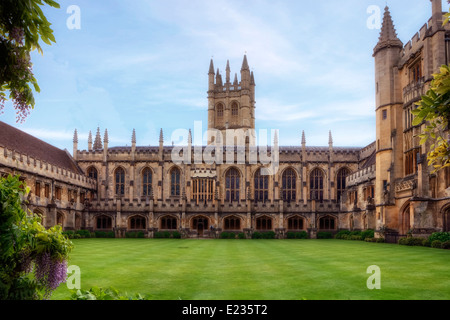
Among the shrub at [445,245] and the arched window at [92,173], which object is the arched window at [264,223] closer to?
the arched window at [92,173]

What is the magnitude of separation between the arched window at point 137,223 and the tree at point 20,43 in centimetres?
3866

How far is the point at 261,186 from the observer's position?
1875 inches

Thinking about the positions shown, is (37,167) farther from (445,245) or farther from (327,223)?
(445,245)

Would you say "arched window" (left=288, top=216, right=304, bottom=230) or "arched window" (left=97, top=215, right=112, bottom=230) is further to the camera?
"arched window" (left=97, top=215, right=112, bottom=230)

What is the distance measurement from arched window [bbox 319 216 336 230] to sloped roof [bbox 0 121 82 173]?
27188mm

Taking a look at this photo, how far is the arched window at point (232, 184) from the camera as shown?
154ft

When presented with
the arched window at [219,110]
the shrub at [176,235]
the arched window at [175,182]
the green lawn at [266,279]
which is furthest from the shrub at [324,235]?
the arched window at [219,110]

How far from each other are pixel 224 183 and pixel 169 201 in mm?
8062

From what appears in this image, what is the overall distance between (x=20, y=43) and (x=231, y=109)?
5971 cm

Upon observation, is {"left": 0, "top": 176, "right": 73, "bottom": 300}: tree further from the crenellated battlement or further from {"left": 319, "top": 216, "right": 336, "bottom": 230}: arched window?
{"left": 319, "top": 216, "right": 336, "bottom": 230}: arched window

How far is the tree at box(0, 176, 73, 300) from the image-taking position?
4.46 metres

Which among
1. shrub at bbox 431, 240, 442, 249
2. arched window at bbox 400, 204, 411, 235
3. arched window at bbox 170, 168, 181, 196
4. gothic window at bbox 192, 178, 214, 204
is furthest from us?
arched window at bbox 170, 168, 181, 196

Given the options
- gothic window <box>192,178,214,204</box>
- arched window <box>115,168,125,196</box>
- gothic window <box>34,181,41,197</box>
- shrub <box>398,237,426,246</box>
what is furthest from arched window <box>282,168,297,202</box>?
gothic window <box>34,181,41,197</box>

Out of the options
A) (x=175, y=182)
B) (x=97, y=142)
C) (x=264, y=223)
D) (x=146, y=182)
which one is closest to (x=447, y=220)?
(x=264, y=223)
